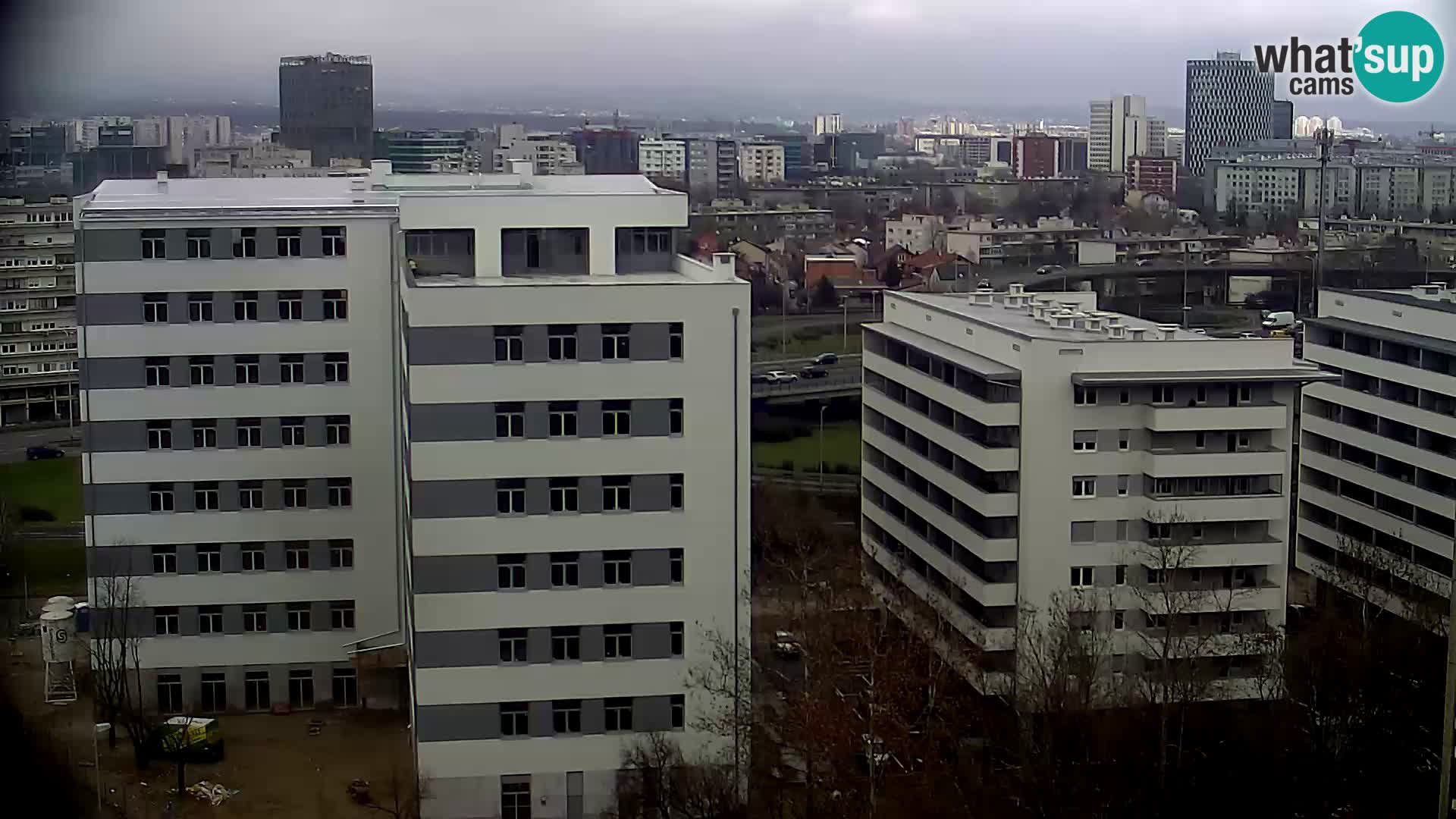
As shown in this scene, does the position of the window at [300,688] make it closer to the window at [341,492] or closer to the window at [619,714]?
the window at [341,492]

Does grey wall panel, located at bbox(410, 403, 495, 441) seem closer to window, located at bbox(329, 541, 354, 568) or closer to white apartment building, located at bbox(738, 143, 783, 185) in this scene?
window, located at bbox(329, 541, 354, 568)

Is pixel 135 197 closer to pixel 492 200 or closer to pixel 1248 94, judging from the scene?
pixel 492 200

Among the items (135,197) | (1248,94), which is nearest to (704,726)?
(135,197)

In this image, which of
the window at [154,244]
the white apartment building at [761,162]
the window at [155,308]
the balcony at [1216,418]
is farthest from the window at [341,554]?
the white apartment building at [761,162]

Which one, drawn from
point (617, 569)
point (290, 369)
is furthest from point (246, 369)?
point (617, 569)

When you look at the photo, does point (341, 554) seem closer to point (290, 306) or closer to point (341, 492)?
point (341, 492)
